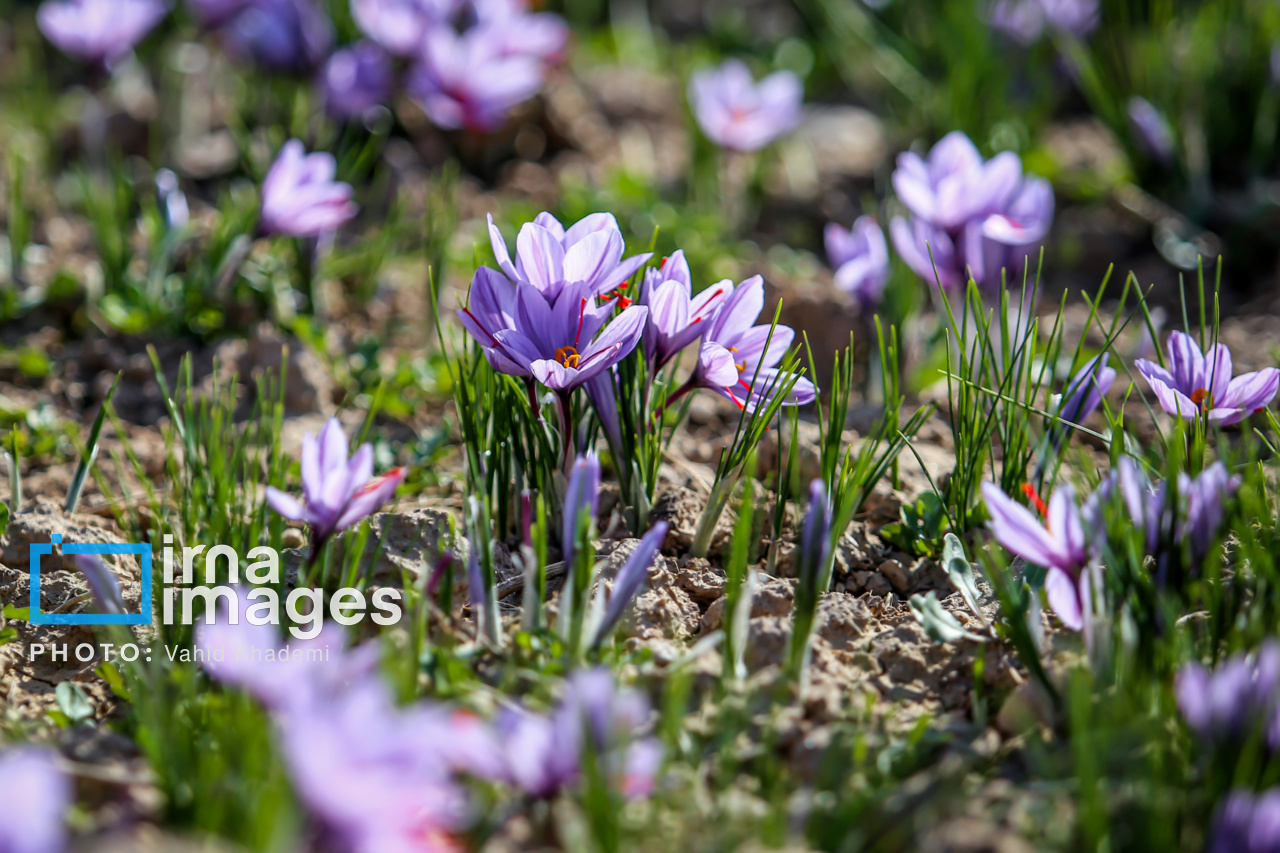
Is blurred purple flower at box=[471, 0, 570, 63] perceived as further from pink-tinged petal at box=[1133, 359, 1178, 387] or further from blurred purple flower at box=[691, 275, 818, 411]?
pink-tinged petal at box=[1133, 359, 1178, 387]

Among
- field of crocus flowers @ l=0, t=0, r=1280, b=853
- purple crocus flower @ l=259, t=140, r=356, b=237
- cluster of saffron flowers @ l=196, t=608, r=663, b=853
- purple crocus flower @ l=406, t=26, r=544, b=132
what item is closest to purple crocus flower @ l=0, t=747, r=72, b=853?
field of crocus flowers @ l=0, t=0, r=1280, b=853

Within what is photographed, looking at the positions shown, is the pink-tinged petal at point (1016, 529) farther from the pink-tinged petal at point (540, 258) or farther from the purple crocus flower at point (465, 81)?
the purple crocus flower at point (465, 81)

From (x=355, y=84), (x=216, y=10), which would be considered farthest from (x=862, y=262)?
(x=216, y=10)

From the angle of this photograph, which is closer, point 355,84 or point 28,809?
point 28,809

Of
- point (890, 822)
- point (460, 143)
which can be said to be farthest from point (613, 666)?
point (460, 143)

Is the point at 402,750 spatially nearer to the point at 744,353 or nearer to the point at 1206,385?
the point at 744,353

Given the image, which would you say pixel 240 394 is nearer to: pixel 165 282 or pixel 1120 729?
pixel 165 282
